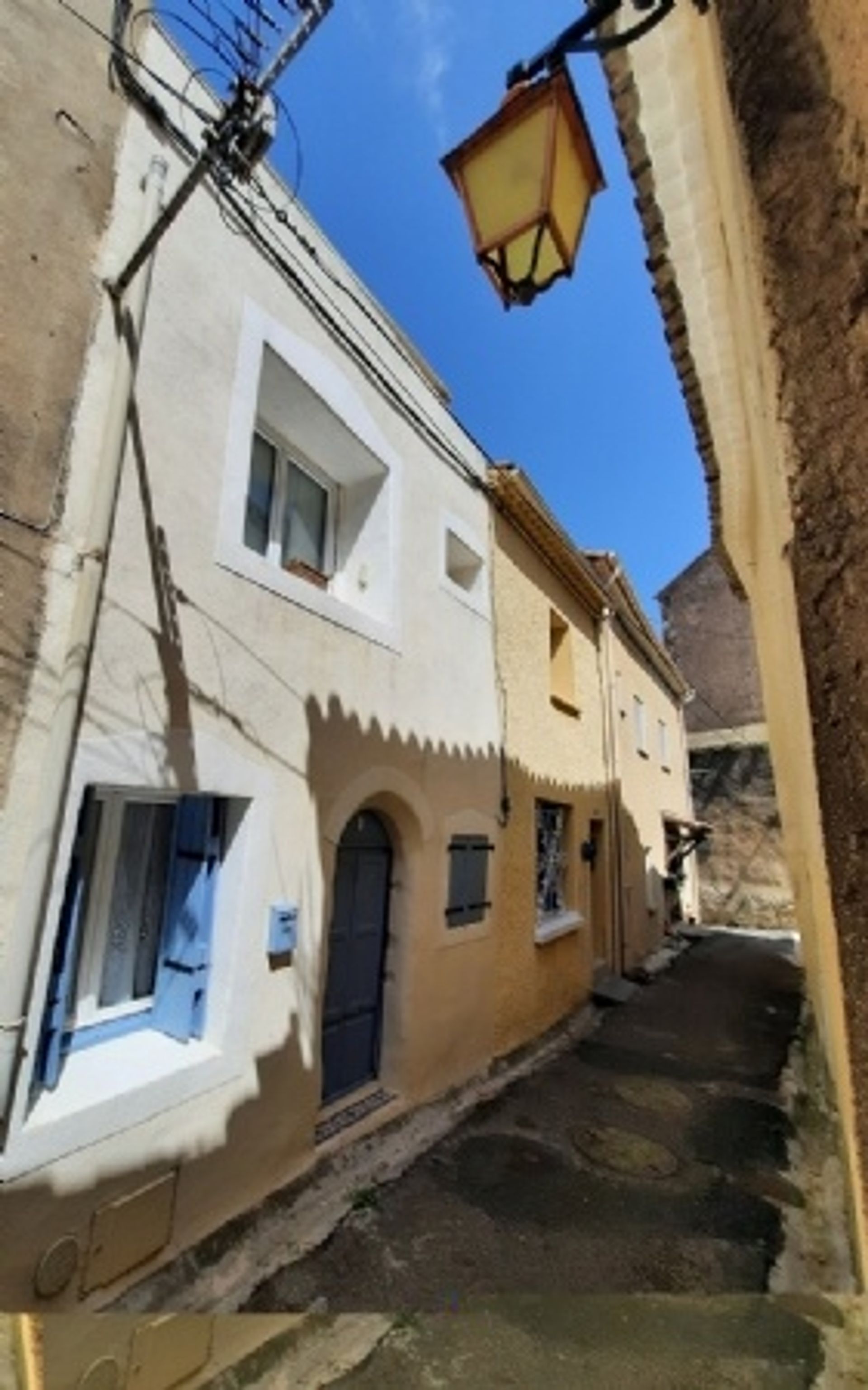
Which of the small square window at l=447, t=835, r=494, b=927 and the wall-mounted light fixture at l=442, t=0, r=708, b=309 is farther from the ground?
the wall-mounted light fixture at l=442, t=0, r=708, b=309

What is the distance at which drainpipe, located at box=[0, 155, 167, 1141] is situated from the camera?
8.79 feet

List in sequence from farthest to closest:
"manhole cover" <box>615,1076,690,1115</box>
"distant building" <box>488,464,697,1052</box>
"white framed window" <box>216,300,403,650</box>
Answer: "distant building" <box>488,464,697,1052</box> < "manhole cover" <box>615,1076,690,1115</box> < "white framed window" <box>216,300,403,650</box>

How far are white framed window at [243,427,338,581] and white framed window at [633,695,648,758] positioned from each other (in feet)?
29.4

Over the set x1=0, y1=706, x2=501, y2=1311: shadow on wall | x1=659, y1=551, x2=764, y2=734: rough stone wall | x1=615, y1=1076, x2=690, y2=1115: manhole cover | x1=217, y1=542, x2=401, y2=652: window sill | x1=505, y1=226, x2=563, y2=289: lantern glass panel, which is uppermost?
x1=659, y1=551, x2=764, y2=734: rough stone wall

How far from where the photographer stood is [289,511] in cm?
523

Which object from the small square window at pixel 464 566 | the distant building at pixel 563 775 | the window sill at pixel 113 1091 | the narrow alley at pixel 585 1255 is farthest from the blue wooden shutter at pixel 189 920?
the small square window at pixel 464 566

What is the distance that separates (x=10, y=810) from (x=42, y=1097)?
128 centimetres

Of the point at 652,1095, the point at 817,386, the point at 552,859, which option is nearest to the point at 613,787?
the point at 552,859

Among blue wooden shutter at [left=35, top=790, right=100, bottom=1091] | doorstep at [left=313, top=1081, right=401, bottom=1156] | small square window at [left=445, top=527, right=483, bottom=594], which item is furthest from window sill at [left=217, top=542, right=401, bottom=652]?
doorstep at [left=313, top=1081, right=401, bottom=1156]

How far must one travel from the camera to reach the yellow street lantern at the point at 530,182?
2.13m

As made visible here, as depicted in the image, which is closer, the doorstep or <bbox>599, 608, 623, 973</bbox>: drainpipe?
the doorstep

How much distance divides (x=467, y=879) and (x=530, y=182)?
533cm

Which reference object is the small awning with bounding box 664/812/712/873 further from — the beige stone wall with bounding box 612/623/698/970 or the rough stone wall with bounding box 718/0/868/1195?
the rough stone wall with bounding box 718/0/868/1195

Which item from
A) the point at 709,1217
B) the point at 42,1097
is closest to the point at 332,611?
the point at 42,1097
